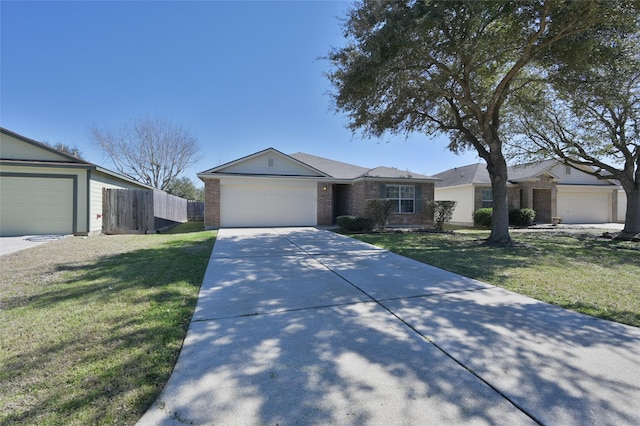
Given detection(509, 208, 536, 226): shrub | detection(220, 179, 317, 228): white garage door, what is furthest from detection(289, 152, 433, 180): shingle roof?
detection(509, 208, 536, 226): shrub

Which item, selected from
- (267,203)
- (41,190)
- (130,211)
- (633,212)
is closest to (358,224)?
(267,203)

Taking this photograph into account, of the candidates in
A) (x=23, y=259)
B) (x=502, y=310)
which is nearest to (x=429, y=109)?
(x=502, y=310)

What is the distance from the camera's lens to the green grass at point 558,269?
4242mm

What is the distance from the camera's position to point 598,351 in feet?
9.21

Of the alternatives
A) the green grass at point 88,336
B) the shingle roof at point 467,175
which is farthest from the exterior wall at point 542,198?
the green grass at point 88,336

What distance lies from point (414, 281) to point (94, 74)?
19.5 meters

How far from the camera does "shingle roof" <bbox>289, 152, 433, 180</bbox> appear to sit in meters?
16.3

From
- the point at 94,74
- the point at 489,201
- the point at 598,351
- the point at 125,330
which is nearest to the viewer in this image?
the point at 598,351

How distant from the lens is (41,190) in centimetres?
1107

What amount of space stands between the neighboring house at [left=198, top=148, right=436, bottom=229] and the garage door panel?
12171 mm

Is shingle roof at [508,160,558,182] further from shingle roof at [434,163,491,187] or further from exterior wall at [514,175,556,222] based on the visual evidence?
shingle roof at [434,163,491,187]

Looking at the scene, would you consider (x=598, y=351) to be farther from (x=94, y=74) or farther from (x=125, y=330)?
(x=94, y=74)

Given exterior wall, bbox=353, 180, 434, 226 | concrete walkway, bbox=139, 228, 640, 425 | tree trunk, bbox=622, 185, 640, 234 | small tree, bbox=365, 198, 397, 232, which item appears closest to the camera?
concrete walkway, bbox=139, 228, 640, 425

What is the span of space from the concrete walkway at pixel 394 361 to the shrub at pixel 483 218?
533 inches
